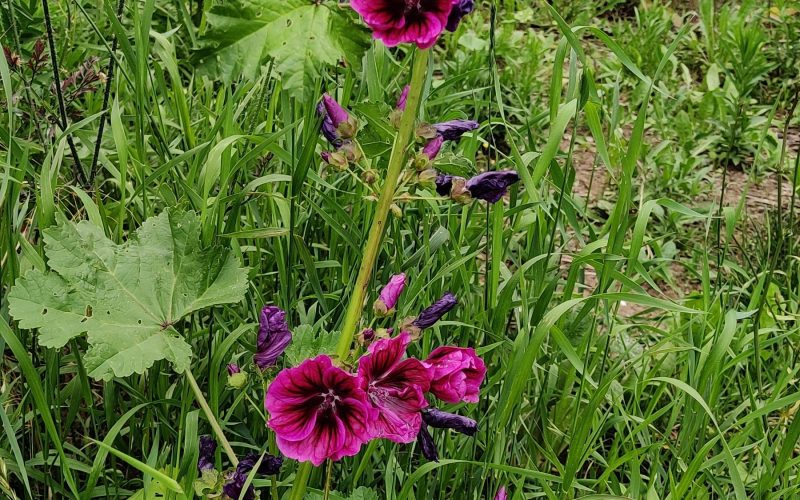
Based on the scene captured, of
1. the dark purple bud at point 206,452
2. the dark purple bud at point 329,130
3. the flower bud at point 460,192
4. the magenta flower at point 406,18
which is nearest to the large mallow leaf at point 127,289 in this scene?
the dark purple bud at point 206,452

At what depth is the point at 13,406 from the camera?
208 centimetres

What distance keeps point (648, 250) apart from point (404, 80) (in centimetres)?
100

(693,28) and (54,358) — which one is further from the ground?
(693,28)

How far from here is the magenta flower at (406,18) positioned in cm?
112

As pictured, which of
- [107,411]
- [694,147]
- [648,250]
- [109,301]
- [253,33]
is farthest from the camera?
[694,147]

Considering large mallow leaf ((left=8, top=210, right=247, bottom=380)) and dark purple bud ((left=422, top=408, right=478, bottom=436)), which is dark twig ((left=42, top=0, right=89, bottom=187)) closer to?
large mallow leaf ((left=8, top=210, right=247, bottom=380))

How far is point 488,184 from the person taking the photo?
144 cm

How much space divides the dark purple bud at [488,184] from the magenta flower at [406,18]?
34 centimetres

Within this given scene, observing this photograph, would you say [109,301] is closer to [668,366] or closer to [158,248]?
[158,248]

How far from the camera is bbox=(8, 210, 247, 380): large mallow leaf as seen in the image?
1429 millimetres

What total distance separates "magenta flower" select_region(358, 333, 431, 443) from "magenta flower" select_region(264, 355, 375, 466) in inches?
1.2

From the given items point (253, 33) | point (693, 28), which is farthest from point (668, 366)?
point (693, 28)

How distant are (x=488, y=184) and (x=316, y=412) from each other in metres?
0.43

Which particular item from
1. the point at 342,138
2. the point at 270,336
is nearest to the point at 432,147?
the point at 342,138
